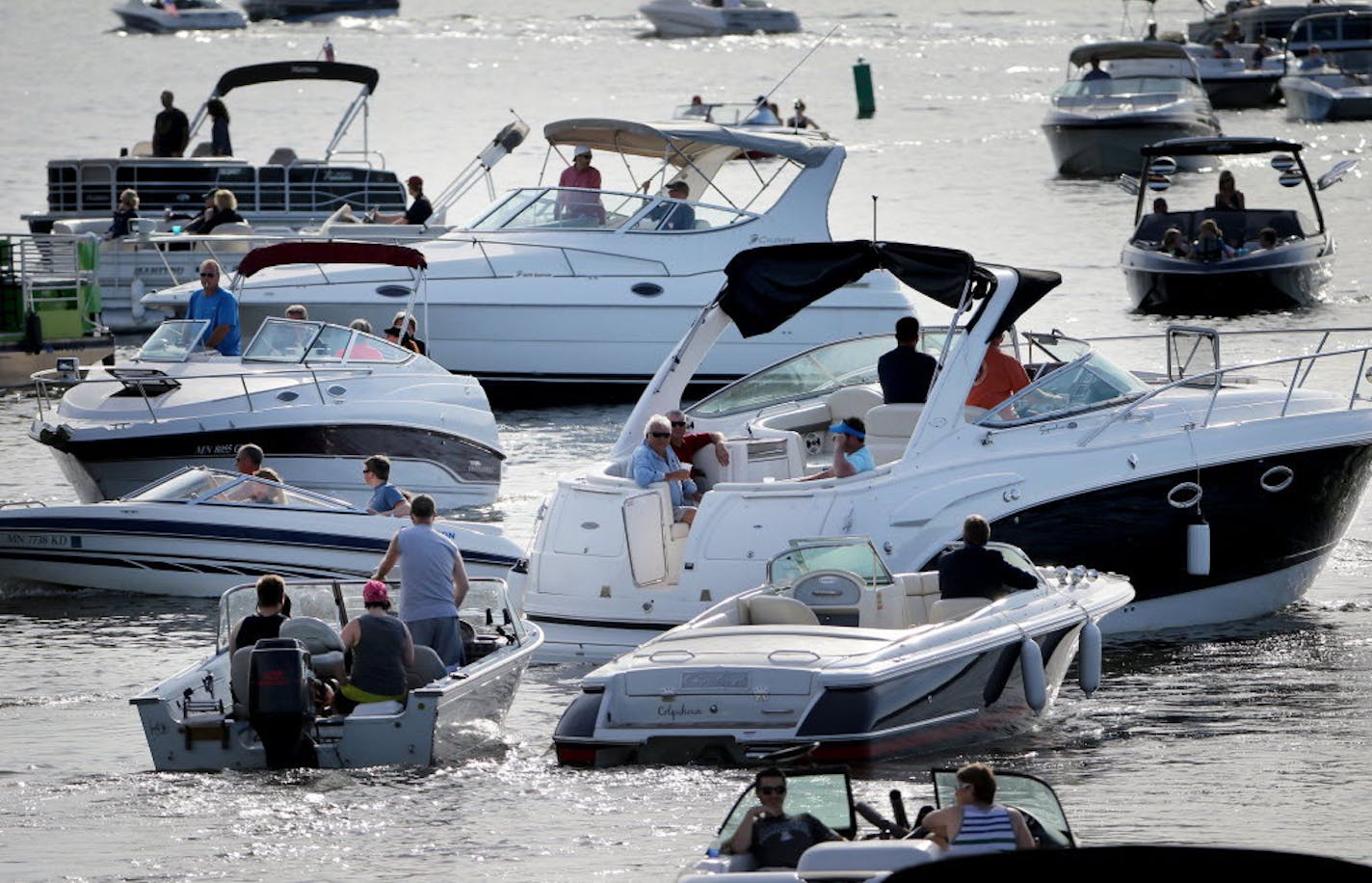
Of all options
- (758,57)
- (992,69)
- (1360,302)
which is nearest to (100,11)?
(758,57)

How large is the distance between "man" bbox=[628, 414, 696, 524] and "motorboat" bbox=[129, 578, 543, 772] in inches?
92.6

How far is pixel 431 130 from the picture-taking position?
71438mm

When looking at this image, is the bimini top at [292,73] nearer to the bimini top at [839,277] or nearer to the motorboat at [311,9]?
the bimini top at [839,277]

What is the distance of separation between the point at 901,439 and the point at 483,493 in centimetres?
590

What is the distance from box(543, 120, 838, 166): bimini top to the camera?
90.2 ft

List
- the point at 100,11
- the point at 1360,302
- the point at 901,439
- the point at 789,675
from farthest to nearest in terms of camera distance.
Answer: the point at 100,11
the point at 1360,302
the point at 901,439
the point at 789,675

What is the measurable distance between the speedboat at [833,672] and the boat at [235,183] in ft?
71.3

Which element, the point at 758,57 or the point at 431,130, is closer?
the point at 431,130

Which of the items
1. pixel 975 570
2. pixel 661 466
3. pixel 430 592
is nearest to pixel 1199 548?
pixel 975 570

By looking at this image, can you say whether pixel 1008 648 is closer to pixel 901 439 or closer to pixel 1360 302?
pixel 901 439

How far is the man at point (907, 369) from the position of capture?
1673cm

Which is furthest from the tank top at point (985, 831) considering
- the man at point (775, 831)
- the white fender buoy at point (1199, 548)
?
the white fender buoy at point (1199, 548)

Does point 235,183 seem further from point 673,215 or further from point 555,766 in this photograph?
point 555,766

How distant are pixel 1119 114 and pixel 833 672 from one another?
4102 cm
